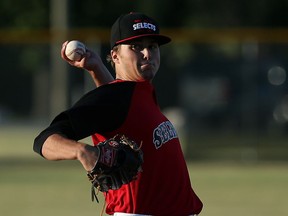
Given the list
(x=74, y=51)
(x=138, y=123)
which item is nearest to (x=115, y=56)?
(x=138, y=123)

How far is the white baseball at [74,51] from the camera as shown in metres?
5.04

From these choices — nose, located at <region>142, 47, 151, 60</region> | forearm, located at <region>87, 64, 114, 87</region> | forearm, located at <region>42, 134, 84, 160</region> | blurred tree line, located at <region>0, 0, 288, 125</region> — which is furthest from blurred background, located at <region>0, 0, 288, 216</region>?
forearm, located at <region>42, 134, 84, 160</region>

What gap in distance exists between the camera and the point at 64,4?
57.4 ft

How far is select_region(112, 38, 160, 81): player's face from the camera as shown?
438 centimetres

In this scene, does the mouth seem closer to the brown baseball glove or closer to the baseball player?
the baseball player

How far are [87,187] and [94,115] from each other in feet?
25.6

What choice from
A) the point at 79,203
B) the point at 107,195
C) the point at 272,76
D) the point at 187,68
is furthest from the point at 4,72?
the point at 107,195

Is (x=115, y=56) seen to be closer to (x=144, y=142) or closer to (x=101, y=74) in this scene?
(x=144, y=142)

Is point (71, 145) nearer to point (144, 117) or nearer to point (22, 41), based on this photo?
point (144, 117)

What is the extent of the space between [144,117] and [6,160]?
11701mm

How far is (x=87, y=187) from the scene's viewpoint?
1170 centimetres

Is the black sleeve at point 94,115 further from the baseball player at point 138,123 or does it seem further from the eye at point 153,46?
the eye at point 153,46

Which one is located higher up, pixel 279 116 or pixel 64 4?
pixel 64 4

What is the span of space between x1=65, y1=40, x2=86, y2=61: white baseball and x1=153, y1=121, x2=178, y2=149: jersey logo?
884mm
